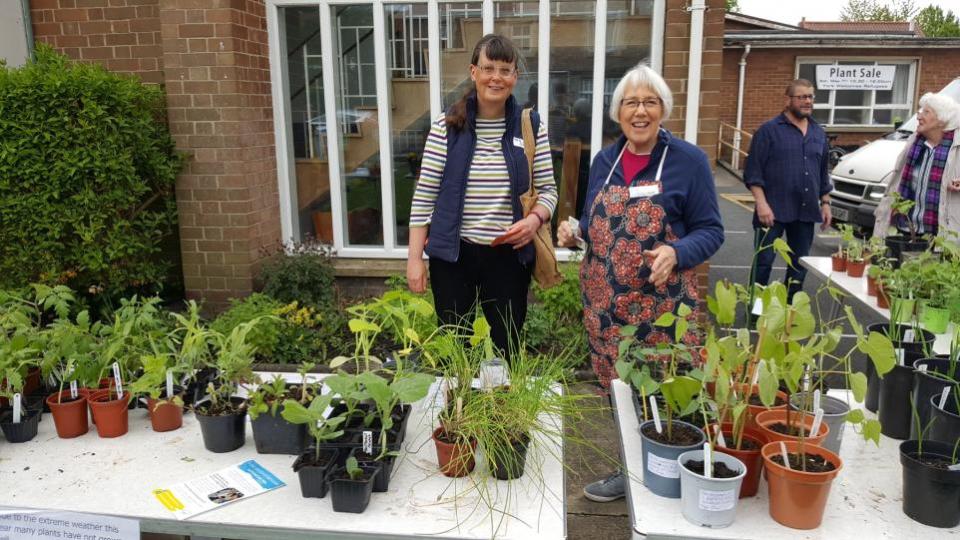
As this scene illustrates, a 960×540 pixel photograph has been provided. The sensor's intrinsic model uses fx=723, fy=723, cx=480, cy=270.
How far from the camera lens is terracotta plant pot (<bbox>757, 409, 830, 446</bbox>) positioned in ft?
5.34

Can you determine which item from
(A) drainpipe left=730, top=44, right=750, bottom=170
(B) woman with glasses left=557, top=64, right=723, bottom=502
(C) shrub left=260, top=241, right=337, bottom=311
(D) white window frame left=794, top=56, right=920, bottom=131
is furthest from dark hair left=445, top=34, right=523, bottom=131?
(D) white window frame left=794, top=56, right=920, bottom=131

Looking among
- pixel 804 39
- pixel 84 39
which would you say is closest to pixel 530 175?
pixel 84 39

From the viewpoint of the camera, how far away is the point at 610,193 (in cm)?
251

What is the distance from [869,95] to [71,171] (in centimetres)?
1802

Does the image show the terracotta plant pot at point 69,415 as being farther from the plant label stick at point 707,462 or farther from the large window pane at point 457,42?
the large window pane at point 457,42

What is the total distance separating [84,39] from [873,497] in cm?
531

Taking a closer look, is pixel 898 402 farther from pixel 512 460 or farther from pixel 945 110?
pixel 945 110

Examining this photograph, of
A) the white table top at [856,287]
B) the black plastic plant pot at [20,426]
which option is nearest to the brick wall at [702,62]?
the white table top at [856,287]

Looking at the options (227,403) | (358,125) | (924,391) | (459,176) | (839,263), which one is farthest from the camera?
(358,125)

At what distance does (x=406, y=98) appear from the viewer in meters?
5.02

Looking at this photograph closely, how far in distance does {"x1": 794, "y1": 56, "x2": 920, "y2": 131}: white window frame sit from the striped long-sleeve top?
16.6 metres

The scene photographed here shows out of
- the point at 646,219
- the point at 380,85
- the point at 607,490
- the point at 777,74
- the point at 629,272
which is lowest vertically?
the point at 607,490

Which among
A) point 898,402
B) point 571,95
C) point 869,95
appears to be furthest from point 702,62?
point 869,95

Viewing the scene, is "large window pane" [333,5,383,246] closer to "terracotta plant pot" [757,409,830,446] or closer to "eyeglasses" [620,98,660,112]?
"eyeglasses" [620,98,660,112]
